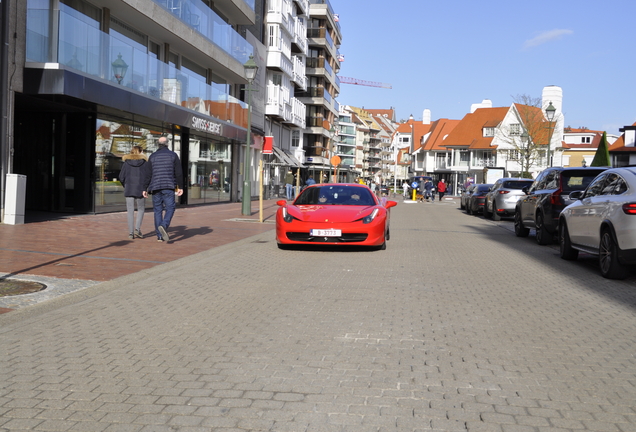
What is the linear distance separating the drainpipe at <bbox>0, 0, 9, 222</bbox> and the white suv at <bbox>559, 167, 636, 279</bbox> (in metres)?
11.6

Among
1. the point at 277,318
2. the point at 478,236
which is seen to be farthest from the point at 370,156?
the point at 277,318

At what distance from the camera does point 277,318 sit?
20.7 ft

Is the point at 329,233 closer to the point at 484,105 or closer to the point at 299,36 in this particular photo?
the point at 299,36

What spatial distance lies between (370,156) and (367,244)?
167 meters

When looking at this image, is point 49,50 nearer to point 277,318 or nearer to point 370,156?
point 277,318

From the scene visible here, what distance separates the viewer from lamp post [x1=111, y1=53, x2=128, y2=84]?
62.9ft

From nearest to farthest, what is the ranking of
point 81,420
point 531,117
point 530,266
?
point 81,420, point 530,266, point 531,117

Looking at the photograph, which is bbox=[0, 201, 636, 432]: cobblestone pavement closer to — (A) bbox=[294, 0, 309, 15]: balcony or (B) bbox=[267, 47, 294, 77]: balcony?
(B) bbox=[267, 47, 294, 77]: balcony

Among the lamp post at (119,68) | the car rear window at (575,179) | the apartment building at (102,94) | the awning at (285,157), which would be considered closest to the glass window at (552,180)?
the car rear window at (575,179)

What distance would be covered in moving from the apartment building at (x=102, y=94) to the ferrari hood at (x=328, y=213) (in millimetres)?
6640

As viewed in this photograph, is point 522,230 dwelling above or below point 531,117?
below

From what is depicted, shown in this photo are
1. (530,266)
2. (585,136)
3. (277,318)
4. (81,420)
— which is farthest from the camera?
(585,136)

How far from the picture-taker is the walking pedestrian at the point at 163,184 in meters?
13.0

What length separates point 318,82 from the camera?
71625 millimetres
